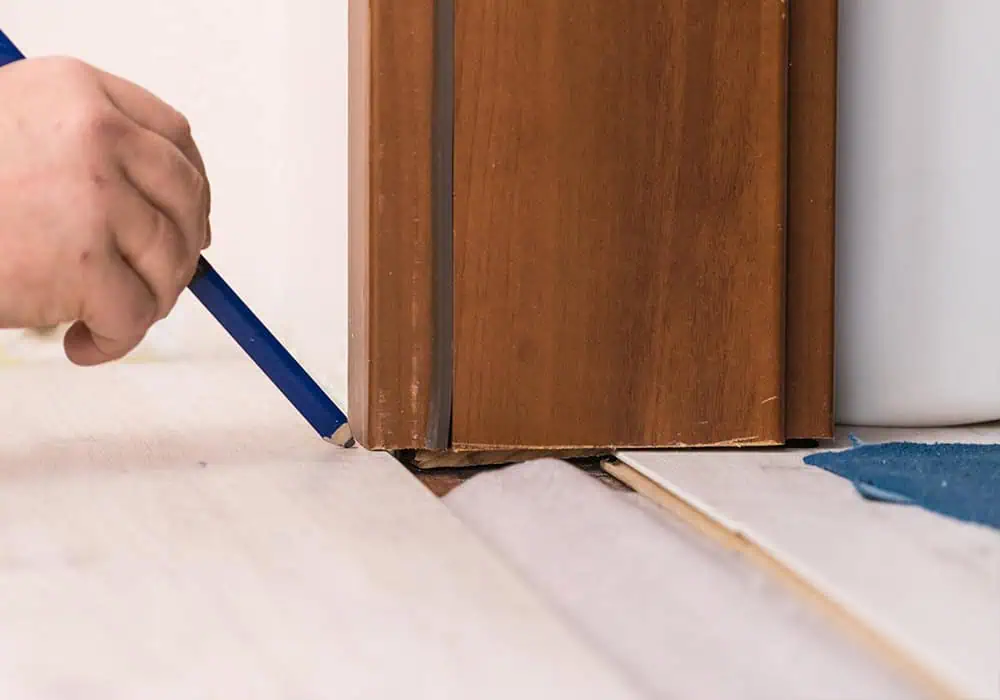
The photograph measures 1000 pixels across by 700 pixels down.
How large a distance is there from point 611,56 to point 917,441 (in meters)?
0.36

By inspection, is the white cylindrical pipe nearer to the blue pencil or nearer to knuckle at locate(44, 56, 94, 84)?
the blue pencil

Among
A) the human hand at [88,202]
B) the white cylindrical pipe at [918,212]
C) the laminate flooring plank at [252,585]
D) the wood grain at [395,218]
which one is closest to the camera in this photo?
the laminate flooring plank at [252,585]

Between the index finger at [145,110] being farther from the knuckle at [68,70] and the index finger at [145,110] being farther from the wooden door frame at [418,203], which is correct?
the wooden door frame at [418,203]

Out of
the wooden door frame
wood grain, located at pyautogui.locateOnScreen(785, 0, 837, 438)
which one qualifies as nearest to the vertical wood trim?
the wooden door frame

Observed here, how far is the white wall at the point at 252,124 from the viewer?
3.96 ft

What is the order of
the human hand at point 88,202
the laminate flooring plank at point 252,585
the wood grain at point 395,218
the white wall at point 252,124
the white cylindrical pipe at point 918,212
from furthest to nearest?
the white wall at point 252,124, the white cylindrical pipe at point 918,212, the wood grain at point 395,218, the human hand at point 88,202, the laminate flooring plank at point 252,585

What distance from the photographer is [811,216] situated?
773 millimetres

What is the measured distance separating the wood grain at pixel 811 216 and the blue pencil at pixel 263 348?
327 millimetres

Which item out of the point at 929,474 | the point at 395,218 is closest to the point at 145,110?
the point at 395,218

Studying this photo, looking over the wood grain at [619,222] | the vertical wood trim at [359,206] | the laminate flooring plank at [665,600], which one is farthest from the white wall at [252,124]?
the laminate flooring plank at [665,600]

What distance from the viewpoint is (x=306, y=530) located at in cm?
57

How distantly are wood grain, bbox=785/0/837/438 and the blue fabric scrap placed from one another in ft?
0.16

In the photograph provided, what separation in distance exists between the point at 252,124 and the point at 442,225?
0.62m

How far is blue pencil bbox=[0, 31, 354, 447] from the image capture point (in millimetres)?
701
